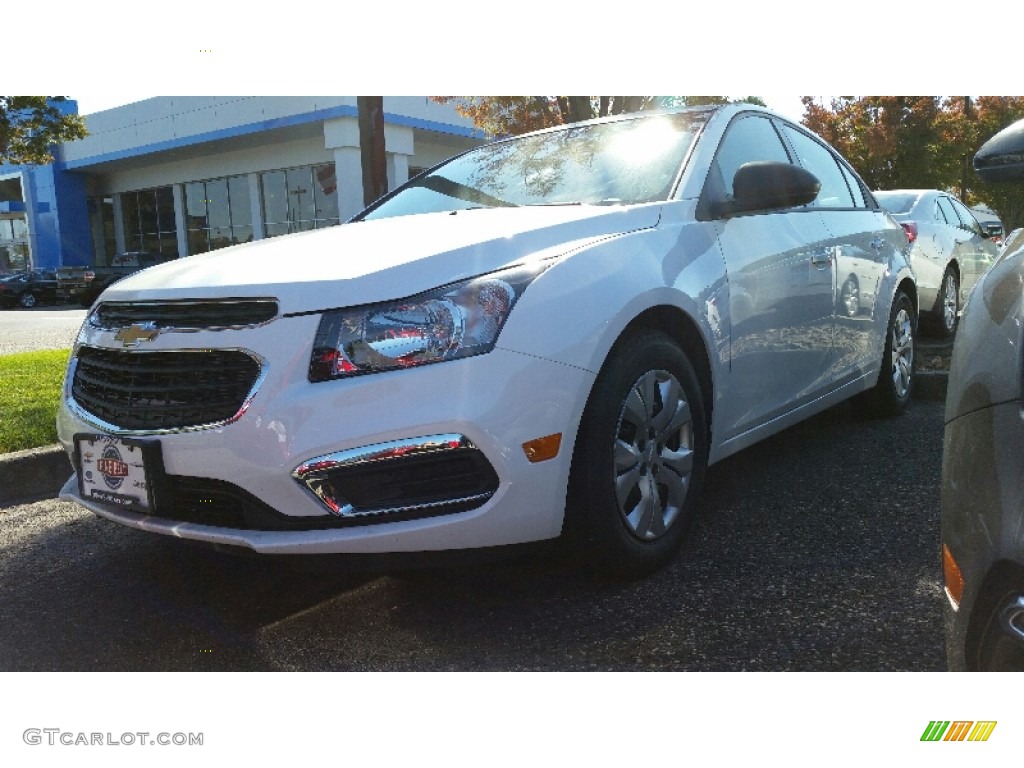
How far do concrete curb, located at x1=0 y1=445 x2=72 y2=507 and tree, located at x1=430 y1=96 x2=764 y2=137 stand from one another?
5.37 m

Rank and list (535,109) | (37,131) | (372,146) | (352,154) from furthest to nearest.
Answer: (352,154), (37,131), (535,109), (372,146)

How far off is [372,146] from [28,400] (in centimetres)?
280

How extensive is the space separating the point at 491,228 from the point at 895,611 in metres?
1.49

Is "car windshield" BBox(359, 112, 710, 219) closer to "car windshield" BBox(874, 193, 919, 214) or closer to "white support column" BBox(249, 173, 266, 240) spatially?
"car windshield" BBox(874, 193, 919, 214)

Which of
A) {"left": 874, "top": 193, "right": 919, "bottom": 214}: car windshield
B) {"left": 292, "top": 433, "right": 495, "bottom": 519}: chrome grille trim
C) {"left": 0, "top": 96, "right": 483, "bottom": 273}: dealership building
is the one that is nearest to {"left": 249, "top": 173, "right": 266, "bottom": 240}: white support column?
{"left": 0, "top": 96, "right": 483, "bottom": 273}: dealership building

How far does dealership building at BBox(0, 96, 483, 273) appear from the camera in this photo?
A: 844 inches

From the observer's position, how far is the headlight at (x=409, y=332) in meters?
2.10

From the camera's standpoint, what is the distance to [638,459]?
2.52 m

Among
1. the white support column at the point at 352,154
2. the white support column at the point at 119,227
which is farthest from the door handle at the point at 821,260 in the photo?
the white support column at the point at 119,227

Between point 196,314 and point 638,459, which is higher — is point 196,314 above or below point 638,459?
above

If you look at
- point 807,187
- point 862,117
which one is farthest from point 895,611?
point 862,117

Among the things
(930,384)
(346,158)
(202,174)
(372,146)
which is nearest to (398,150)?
(346,158)

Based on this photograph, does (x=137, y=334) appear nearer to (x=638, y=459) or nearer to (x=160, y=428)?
(x=160, y=428)
